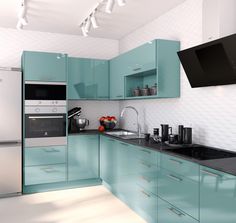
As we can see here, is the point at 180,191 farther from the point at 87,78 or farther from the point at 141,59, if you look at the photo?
the point at 87,78

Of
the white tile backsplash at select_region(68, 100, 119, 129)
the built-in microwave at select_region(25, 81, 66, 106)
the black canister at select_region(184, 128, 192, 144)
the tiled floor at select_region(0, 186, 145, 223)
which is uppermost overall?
the built-in microwave at select_region(25, 81, 66, 106)

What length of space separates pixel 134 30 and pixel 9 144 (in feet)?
8.73

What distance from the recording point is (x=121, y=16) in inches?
147

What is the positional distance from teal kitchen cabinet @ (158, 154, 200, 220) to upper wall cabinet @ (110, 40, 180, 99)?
0.99 meters

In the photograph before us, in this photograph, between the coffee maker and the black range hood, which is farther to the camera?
the coffee maker

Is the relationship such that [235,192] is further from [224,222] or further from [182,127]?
[182,127]

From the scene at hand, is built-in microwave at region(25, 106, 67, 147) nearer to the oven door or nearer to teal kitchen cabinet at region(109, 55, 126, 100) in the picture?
the oven door

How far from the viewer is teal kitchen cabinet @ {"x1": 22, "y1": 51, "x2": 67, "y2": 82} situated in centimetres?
390

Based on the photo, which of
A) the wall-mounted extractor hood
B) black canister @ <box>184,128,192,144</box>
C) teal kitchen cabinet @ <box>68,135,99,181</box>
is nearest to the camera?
the wall-mounted extractor hood

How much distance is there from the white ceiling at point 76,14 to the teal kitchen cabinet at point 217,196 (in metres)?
2.21

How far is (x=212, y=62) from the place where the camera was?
250 centimetres

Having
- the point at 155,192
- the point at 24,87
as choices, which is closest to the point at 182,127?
the point at 155,192

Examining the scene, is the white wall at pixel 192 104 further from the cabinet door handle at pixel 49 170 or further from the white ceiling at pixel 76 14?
the cabinet door handle at pixel 49 170

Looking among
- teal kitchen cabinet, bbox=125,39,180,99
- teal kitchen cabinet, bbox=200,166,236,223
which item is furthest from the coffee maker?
teal kitchen cabinet, bbox=200,166,236,223
